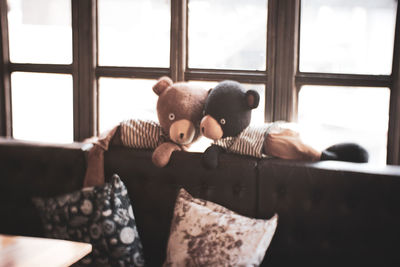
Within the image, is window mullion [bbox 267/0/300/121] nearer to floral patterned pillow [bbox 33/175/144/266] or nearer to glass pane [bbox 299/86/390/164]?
glass pane [bbox 299/86/390/164]

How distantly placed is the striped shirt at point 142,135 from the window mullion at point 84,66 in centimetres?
44

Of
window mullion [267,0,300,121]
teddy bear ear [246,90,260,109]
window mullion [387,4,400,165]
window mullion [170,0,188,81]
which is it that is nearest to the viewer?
teddy bear ear [246,90,260,109]

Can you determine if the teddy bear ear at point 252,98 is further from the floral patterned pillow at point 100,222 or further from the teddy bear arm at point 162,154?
the floral patterned pillow at point 100,222

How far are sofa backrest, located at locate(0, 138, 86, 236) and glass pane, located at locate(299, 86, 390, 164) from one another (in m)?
1.03

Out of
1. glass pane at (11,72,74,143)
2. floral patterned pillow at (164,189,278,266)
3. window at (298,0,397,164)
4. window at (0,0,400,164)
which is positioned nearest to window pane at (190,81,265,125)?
window at (0,0,400,164)

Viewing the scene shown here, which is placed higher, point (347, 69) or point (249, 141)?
point (347, 69)

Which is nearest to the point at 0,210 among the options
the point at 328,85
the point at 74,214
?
the point at 74,214

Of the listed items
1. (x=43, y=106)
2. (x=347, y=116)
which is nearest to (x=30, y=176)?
(x=43, y=106)

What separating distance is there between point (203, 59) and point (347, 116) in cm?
72

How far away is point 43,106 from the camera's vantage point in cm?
240

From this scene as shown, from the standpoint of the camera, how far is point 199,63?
2.17 m

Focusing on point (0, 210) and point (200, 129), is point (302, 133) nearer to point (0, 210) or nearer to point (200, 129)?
point (200, 129)

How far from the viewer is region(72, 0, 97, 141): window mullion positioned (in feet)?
7.39

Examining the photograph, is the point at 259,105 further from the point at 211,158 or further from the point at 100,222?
the point at 100,222
